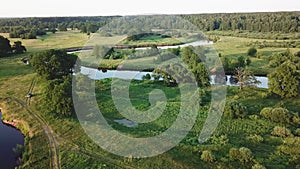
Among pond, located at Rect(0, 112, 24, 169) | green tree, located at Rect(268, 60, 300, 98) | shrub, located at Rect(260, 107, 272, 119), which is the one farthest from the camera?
green tree, located at Rect(268, 60, 300, 98)

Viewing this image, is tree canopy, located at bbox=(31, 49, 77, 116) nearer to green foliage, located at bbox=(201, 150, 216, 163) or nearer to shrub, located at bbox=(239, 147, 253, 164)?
green foliage, located at bbox=(201, 150, 216, 163)

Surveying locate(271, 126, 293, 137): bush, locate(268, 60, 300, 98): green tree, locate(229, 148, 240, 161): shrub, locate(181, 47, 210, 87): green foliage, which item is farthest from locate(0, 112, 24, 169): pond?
locate(268, 60, 300, 98): green tree

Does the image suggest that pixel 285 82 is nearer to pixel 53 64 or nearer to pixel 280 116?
pixel 280 116

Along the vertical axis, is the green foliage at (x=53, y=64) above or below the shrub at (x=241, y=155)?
above

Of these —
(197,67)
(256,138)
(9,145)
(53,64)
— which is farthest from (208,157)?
(53,64)

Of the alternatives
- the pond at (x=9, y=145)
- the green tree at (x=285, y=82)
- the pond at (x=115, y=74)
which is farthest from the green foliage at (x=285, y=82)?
the pond at (x=9, y=145)

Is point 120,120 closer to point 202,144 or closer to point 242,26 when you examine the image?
point 202,144

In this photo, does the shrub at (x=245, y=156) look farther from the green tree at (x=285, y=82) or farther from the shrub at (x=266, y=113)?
the green tree at (x=285, y=82)
